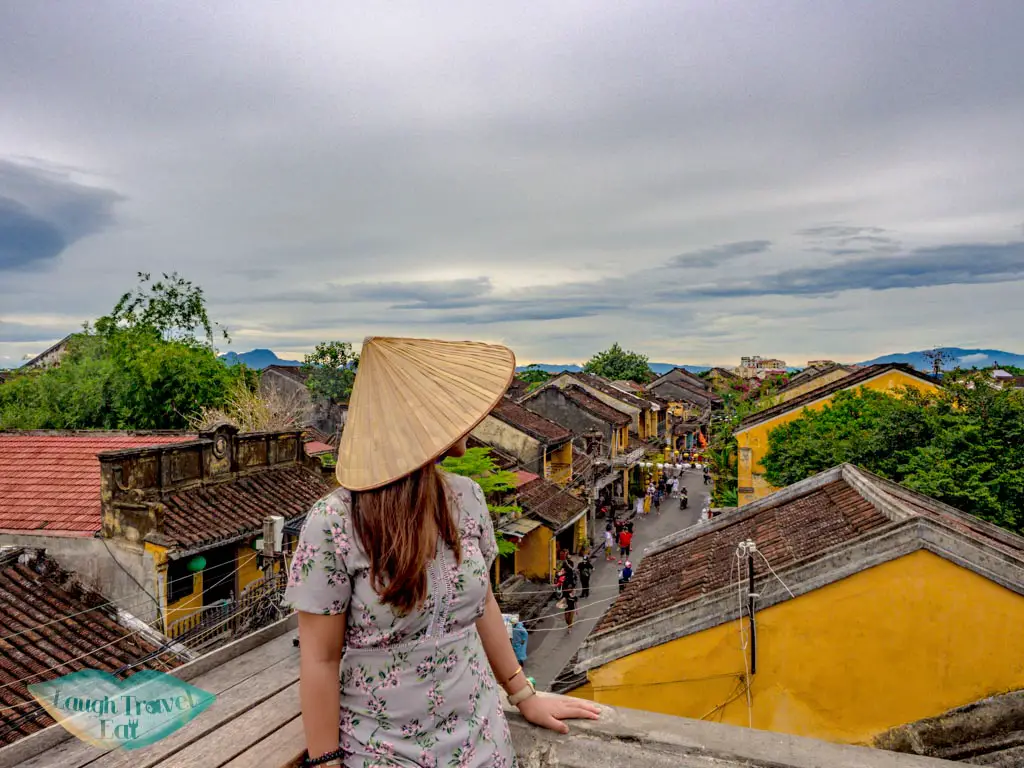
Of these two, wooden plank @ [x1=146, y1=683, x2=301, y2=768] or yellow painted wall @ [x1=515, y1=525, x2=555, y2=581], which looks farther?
yellow painted wall @ [x1=515, y1=525, x2=555, y2=581]

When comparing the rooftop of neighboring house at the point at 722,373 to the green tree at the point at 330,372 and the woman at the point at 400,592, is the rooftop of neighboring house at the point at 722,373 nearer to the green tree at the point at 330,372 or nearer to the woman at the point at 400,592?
the green tree at the point at 330,372

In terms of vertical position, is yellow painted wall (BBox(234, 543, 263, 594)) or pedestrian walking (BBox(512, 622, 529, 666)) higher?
yellow painted wall (BBox(234, 543, 263, 594))

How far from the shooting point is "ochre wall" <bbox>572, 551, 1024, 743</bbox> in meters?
4.98

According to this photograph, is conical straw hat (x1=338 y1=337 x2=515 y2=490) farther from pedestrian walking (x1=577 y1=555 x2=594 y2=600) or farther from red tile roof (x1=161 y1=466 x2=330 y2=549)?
pedestrian walking (x1=577 y1=555 x2=594 y2=600)

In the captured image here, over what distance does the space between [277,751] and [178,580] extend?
372 inches

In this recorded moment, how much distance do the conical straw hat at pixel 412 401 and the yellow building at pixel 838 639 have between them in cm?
443

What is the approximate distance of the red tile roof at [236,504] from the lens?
1019cm

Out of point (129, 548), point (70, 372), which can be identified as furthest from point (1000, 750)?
point (70, 372)

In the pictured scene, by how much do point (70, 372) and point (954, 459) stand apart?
25.3 m

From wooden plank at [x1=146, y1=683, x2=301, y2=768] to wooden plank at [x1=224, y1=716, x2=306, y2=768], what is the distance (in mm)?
37

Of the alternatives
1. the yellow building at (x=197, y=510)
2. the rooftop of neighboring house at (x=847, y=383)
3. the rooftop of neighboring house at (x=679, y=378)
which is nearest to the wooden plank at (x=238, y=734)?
the yellow building at (x=197, y=510)

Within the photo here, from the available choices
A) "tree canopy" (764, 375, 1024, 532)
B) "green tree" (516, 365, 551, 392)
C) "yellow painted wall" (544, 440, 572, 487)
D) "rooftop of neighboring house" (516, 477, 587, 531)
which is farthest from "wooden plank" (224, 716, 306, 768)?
"green tree" (516, 365, 551, 392)

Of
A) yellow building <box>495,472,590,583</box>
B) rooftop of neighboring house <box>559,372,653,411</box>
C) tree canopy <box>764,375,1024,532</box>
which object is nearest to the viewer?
tree canopy <box>764,375,1024,532</box>

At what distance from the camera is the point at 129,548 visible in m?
9.78
